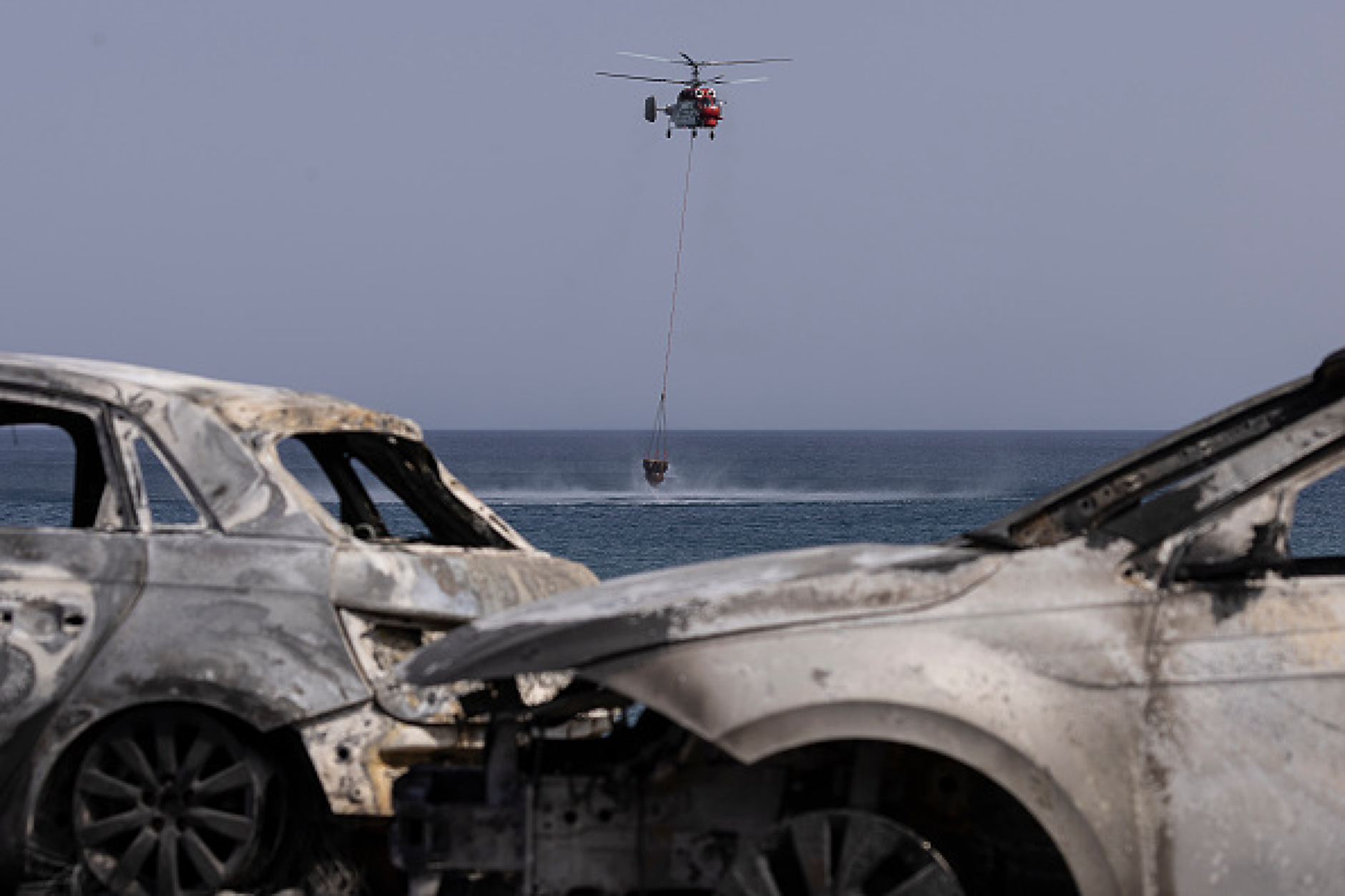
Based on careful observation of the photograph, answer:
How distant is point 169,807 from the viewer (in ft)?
18.1

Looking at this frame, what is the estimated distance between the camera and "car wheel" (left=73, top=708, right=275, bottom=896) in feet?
18.0

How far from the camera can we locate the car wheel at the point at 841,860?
14.0 ft

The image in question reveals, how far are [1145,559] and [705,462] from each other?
17011 cm

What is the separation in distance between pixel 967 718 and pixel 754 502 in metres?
102

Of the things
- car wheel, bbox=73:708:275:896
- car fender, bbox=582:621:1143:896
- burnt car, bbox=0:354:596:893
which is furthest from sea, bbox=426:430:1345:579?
car fender, bbox=582:621:1143:896

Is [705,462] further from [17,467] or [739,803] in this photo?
[739,803]

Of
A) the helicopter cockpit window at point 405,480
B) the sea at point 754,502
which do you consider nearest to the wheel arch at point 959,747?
the helicopter cockpit window at point 405,480

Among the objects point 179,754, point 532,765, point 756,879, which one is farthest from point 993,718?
point 179,754

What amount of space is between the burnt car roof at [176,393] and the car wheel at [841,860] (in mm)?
2480

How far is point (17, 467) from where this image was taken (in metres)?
143

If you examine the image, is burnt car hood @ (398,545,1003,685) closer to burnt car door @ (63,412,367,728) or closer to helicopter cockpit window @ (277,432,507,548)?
burnt car door @ (63,412,367,728)

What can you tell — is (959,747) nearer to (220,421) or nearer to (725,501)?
(220,421)

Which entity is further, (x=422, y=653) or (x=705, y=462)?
(x=705, y=462)

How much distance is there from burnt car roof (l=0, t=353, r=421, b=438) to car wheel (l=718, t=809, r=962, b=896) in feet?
8.14
